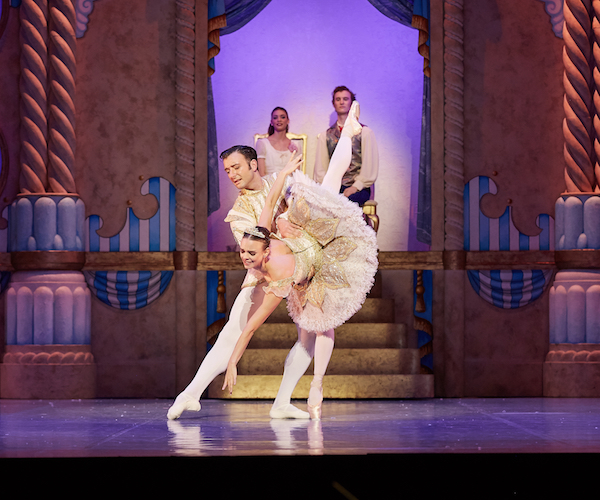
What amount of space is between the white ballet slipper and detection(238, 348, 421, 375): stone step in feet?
5.66

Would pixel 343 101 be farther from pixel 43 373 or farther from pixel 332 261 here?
pixel 43 373

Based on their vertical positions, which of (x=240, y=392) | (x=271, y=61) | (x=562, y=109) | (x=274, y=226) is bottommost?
(x=240, y=392)

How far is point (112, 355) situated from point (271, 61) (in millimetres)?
2965

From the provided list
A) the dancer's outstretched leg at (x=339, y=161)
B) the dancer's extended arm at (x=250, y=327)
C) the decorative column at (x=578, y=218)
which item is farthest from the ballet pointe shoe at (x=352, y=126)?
the decorative column at (x=578, y=218)

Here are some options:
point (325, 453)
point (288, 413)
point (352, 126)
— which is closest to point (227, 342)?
point (288, 413)

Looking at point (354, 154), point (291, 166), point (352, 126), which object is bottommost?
point (291, 166)

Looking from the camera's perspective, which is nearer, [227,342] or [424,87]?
[227,342]

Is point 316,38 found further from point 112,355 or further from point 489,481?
point 489,481

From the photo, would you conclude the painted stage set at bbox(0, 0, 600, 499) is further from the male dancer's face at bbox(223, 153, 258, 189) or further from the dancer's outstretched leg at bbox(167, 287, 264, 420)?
the male dancer's face at bbox(223, 153, 258, 189)

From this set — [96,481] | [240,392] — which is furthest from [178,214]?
[96,481]

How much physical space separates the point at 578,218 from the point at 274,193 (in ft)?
9.79

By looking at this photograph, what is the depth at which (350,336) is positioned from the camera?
21.3ft

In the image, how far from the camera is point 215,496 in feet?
9.97

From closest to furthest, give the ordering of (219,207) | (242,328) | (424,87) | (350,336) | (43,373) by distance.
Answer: (242,328) → (43,373) → (350,336) → (424,87) → (219,207)
